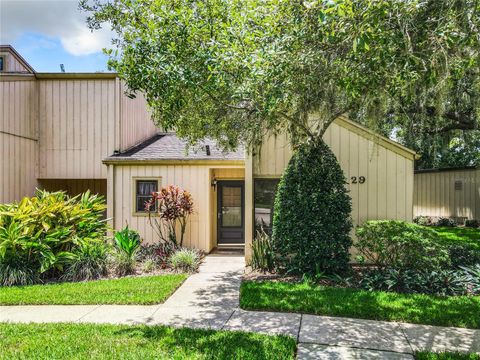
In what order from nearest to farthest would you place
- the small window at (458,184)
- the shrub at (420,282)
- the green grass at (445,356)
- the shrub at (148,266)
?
the green grass at (445,356) < the shrub at (420,282) < the shrub at (148,266) < the small window at (458,184)

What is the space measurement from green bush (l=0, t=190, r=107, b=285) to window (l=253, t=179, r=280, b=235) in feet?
12.9

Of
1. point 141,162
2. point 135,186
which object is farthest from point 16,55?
point 135,186

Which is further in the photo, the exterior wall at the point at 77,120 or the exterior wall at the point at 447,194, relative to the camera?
the exterior wall at the point at 447,194

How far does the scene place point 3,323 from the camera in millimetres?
4543

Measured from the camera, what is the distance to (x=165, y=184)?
31.9 feet

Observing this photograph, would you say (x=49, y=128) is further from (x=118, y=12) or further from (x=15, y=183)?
(x=118, y=12)

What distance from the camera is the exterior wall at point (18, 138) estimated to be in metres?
9.67

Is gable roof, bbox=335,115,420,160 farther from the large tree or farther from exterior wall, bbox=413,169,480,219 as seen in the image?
exterior wall, bbox=413,169,480,219

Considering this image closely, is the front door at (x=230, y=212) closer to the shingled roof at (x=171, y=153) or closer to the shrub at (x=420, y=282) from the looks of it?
the shingled roof at (x=171, y=153)

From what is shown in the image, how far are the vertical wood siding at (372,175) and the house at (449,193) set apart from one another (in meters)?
10.5

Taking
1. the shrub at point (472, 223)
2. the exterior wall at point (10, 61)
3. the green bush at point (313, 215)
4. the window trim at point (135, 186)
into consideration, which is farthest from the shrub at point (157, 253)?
the shrub at point (472, 223)

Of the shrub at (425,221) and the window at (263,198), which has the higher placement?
the window at (263,198)

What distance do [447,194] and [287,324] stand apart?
1613cm

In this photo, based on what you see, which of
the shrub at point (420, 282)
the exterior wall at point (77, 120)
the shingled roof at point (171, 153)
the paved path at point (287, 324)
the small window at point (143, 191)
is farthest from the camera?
the exterior wall at point (77, 120)
